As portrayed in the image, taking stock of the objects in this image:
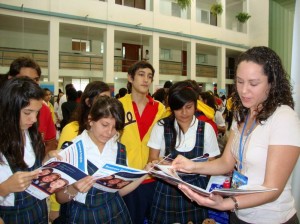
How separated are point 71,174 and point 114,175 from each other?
0.74 ft

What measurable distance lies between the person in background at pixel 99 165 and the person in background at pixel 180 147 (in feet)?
1.15

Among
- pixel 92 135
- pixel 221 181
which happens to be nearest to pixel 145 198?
pixel 221 181

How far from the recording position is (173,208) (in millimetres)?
2166

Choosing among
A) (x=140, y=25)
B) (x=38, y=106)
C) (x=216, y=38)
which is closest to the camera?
(x=38, y=106)

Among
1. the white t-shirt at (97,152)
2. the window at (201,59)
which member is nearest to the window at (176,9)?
the window at (201,59)

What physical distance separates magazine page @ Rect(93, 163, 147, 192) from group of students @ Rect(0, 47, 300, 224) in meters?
0.08

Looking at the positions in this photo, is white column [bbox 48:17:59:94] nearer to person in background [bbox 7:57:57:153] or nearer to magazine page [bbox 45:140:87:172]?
person in background [bbox 7:57:57:153]

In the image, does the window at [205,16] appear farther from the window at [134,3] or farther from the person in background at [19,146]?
the person in background at [19,146]

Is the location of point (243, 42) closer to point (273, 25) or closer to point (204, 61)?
point (204, 61)

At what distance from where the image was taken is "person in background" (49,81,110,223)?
2.18 m

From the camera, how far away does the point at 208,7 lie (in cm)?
1759

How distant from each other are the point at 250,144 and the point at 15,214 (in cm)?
136

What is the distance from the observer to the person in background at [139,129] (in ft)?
8.44

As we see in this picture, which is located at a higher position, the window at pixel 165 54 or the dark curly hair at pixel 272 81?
the window at pixel 165 54
